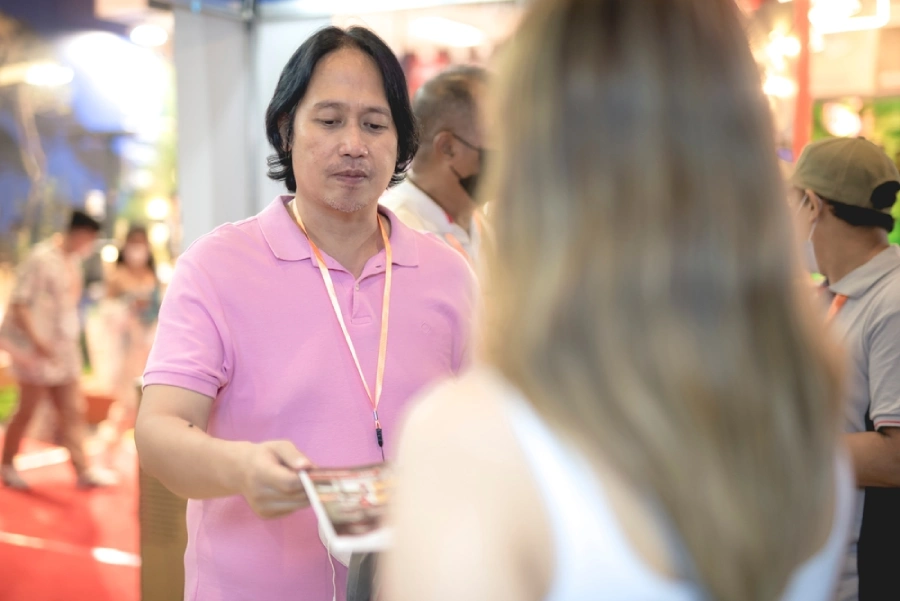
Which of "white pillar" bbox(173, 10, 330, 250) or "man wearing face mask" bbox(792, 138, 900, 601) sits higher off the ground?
"white pillar" bbox(173, 10, 330, 250)

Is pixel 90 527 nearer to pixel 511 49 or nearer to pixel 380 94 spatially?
pixel 380 94

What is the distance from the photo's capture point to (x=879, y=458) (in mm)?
2115

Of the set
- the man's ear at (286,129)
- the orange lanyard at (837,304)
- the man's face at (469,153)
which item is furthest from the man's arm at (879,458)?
the man's face at (469,153)

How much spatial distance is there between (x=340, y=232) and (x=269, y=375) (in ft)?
1.18

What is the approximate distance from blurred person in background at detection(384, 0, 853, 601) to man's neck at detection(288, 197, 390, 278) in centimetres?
108

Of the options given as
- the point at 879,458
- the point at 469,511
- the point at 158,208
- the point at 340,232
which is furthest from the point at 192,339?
the point at 158,208

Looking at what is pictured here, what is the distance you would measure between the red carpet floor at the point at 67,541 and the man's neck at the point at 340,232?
3.08m

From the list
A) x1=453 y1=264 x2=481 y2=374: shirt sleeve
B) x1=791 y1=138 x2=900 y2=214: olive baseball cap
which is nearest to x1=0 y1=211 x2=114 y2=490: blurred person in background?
x1=453 y1=264 x2=481 y2=374: shirt sleeve

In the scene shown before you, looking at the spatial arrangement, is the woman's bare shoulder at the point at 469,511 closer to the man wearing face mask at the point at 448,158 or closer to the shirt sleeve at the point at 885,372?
the shirt sleeve at the point at 885,372

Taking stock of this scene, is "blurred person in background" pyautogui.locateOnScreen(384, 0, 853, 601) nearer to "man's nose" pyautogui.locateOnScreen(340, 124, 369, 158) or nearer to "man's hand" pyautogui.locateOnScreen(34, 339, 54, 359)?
"man's nose" pyautogui.locateOnScreen(340, 124, 369, 158)

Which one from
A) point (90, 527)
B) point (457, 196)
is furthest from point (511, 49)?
point (90, 527)

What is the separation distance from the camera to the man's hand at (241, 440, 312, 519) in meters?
1.30

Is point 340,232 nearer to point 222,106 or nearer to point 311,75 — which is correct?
point 311,75

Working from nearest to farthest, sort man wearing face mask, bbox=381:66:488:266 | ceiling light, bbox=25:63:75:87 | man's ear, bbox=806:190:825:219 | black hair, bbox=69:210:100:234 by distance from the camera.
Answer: man's ear, bbox=806:190:825:219, man wearing face mask, bbox=381:66:488:266, black hair, bbox=69:210:100:234, ceiling light, bbox=25:63:75:87
